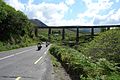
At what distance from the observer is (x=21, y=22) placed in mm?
76062

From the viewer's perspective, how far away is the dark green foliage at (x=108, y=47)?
1983 cm

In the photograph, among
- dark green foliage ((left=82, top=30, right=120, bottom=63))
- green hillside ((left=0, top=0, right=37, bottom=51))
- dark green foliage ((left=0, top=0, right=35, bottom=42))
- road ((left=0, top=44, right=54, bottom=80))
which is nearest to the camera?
road ((left=0, top=44, right=54, bottom=80))

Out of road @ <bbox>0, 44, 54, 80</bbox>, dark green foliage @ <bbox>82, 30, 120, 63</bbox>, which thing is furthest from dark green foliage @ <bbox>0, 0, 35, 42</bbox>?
dark green foliage @ <bbox>82, 30, 120, 63</bbox>

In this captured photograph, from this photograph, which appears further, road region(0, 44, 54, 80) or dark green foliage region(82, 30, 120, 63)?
→ dark green foliage region(82, 30, 120, 63)

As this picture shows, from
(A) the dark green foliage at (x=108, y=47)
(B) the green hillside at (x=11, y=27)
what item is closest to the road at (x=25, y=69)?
(A) the dark green foliage at (x=108, y=47)

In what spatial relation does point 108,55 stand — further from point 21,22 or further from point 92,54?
point 21,22

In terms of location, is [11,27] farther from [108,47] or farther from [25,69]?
[108,47]

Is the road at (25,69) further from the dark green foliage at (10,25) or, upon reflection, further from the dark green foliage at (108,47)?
the dark green foliage at (10,25)

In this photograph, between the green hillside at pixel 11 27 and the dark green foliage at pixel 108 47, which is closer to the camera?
the dark green foliage at pixel 108 47

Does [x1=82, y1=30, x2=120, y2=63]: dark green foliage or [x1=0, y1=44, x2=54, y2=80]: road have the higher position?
[x1=82, y1=30, x2=120, y2=63]: dark green foliage

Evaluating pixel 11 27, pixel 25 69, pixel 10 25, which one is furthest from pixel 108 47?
pixel 11 27

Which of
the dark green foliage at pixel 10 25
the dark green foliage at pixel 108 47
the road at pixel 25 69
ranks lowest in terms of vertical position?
the road at pixel 25 69

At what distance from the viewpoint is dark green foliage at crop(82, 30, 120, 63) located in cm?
1983

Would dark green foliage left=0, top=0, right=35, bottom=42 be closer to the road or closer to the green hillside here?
the green hillside
